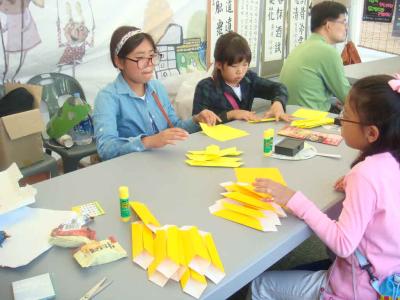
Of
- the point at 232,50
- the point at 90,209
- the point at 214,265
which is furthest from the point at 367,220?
the point at 232,50

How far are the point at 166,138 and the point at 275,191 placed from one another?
52cm

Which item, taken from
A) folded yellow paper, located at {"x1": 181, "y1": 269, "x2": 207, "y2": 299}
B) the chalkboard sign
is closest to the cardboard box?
folded yellow paper, located at {"x1": 181, "y1": 269, "x2": 207, "y2": 299}

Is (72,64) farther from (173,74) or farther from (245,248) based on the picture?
(245,248)

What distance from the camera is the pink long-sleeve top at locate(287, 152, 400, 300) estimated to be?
977 millimetres

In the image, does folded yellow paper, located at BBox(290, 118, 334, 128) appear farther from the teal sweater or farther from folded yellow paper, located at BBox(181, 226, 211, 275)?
folded yellow paper, located at BBox(181, 226, 211, 275)

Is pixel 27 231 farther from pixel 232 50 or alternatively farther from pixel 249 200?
pixel 232 50

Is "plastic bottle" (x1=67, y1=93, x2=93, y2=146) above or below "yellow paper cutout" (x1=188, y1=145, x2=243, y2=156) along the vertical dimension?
below

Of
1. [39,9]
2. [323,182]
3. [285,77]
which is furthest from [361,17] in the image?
[323,182]

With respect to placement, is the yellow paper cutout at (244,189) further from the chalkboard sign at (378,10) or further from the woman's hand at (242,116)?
the chalkboard sign at (378,10)

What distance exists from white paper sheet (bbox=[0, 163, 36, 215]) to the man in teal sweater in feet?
5.96

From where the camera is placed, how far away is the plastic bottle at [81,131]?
234 cm

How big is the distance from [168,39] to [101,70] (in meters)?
0.64

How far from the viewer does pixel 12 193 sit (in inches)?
46.0

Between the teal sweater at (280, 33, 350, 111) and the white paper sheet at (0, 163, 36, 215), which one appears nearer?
the white paper sheet at (0, 163, 36, 215)
